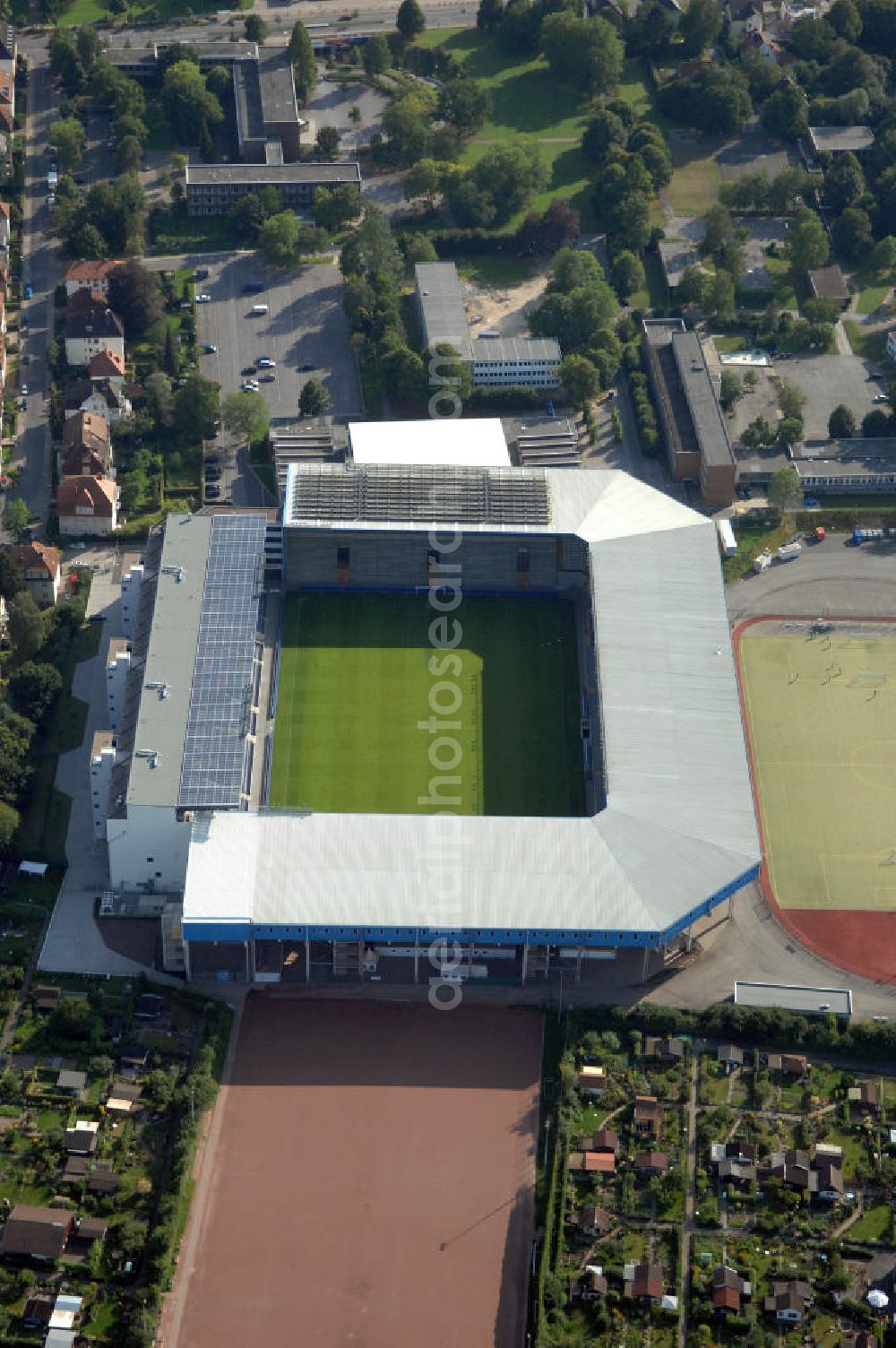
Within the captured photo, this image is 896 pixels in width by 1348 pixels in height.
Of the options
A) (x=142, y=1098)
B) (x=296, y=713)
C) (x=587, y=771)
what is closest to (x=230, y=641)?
(x=296, y=713)

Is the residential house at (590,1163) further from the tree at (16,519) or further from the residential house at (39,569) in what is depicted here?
the tree at (16,519)

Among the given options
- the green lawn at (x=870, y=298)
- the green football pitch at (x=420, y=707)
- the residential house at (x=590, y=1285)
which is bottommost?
the residential house at (x=590, y=1285)

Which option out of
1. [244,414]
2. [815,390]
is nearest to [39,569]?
[244,414]

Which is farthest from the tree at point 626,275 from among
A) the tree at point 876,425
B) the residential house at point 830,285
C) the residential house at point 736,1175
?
the residential house at point 736,1175

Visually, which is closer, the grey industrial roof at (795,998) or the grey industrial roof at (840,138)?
the grey industrial roof at (795,998)

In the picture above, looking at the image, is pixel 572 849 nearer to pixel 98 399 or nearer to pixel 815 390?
pixel 98 399

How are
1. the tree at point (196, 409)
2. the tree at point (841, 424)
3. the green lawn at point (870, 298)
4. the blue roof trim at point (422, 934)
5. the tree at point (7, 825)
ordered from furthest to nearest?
the green lawn at point (870, 298)
the tree at point (841, 424)
the tree at point (196, 409)
the tree at point (7, 825)
the blue roof trim at point (422, 934)

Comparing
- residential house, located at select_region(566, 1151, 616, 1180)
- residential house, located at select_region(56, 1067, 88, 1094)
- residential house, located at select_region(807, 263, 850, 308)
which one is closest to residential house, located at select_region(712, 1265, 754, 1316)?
residential house, located at select_region(566, 1151, 616, 1180)
